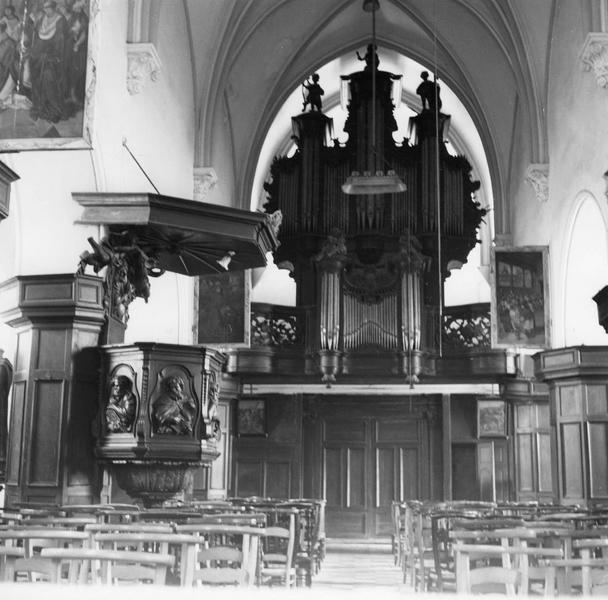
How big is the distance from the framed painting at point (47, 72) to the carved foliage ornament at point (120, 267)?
3.16 m

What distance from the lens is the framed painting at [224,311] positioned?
55.3 feet

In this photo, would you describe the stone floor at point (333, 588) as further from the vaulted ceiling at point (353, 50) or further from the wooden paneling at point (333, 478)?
the vaulted ceiling at point (353, 50)

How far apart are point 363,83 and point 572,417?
31.2 ft

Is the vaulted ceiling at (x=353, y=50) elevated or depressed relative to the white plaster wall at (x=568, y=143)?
elevated

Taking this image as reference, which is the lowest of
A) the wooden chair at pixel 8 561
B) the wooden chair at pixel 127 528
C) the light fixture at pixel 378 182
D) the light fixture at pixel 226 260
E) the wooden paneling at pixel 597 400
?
the wooden chair at pixel 8 561

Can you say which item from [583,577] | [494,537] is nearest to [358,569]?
[494,537]

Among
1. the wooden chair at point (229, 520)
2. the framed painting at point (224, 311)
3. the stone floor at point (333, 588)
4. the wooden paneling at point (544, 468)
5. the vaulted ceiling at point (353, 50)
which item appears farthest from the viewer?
the wooden paneling at point (544, 468)

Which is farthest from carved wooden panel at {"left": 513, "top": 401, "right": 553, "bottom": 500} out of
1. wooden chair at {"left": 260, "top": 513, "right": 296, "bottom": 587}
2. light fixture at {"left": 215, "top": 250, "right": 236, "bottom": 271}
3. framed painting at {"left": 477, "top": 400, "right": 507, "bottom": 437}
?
wooden chair at {"left": 260, "top": 513, "right": 296, "bottom": 587}

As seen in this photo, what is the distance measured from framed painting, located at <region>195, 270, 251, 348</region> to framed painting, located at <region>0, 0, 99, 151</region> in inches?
324

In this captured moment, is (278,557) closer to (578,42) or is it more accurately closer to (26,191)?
(26,191)

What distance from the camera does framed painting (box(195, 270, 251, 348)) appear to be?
16.8 m

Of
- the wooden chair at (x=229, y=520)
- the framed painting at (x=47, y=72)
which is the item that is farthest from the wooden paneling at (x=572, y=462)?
the framed painting at (x=47, y=72)

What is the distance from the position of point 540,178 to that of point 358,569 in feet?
25.2

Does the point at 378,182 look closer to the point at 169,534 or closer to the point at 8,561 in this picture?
the point at 169,534
